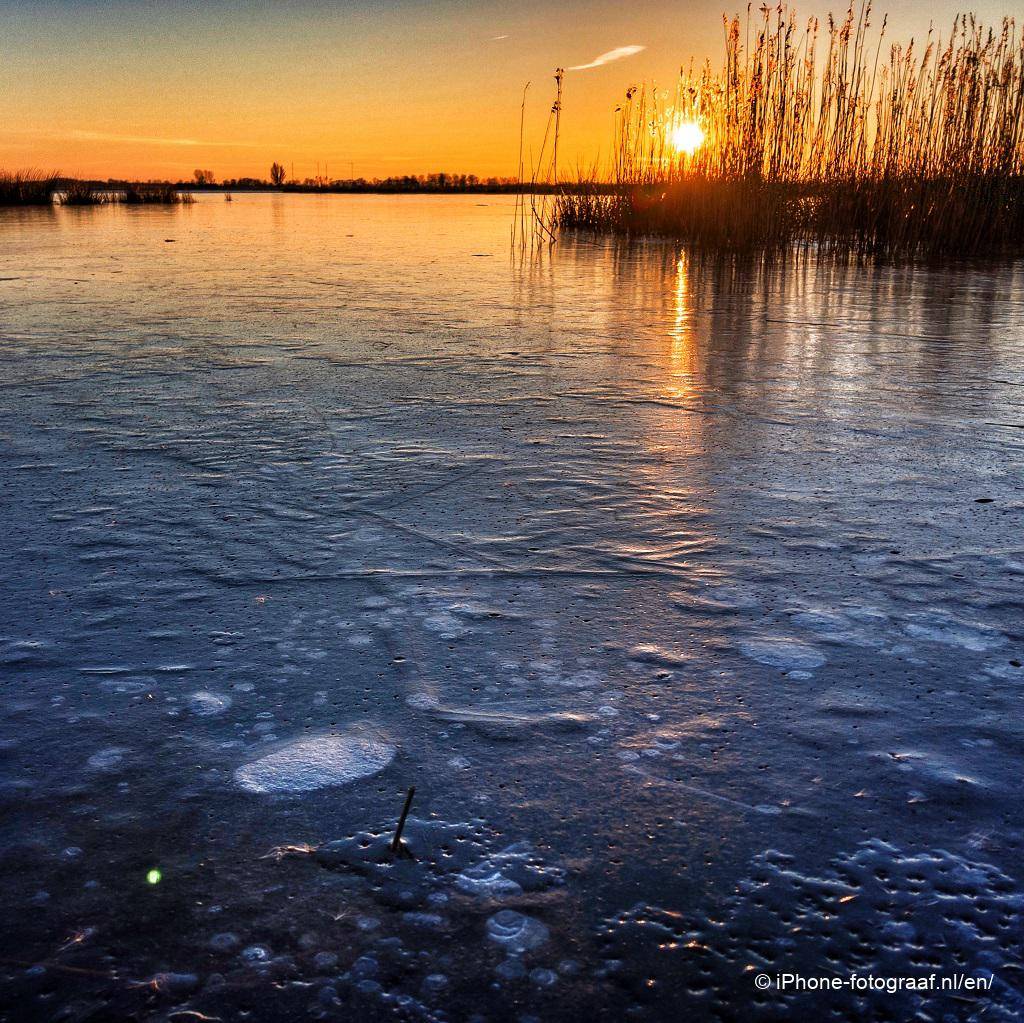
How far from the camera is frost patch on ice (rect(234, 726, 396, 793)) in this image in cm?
96

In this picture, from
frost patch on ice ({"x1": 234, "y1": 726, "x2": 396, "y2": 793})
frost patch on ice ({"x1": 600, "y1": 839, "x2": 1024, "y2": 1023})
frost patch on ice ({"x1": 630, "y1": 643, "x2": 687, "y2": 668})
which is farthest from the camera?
frost patch on ice ({"x1": 630, "y1": 643, "x2": 687, "y2": 668})

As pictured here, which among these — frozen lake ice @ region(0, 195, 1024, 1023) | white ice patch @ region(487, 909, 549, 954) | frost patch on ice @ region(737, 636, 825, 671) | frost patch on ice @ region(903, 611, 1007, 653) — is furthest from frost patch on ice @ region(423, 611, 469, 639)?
frost patch on ice @ region(903, 611, 1007, 653)

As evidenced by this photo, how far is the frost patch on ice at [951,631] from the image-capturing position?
4.02 ft

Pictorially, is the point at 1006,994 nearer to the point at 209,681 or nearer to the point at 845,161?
the point at 209,681

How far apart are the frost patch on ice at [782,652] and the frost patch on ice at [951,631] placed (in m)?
0.16

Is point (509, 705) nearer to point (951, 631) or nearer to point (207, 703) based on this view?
point (207, 703)

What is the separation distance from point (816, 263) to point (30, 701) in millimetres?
6866

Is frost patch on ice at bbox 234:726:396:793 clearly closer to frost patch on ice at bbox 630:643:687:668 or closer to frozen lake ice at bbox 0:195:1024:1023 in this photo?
frozen lake ice at bbox 0:195:1024:1023

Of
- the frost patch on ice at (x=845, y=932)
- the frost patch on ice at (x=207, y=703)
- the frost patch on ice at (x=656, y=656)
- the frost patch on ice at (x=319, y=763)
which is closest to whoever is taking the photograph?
the frost patch on ice at (x=845, y=932)

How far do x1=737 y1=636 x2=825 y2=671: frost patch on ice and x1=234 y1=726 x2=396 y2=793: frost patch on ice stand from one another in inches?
19.8

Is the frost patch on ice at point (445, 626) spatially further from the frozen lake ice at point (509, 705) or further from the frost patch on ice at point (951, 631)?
the frost patch on ice at point (951, 631)

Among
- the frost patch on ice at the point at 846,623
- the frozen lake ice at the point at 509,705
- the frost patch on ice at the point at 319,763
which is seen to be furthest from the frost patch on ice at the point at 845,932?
the frost patch on ice at the point at 846,623

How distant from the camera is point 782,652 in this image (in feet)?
3.99

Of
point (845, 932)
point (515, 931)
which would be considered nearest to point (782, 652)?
point (845, 932)
